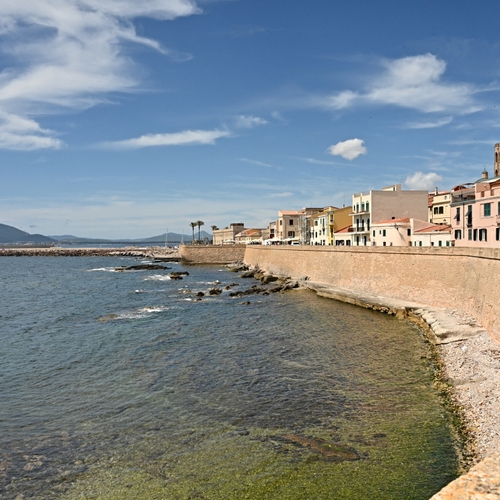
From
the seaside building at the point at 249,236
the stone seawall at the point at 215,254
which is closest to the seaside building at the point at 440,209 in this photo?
the stone seawall at the point at 215,254

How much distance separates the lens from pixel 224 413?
15.2 m

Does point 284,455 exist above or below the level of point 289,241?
below

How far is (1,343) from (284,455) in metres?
21.3

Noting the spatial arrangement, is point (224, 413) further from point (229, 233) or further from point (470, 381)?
point (229, 233)

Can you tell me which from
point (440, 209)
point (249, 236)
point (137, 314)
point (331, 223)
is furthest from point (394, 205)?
point (249, 236)

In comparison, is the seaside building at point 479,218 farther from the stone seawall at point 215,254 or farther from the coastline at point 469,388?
the stone seawall at point 215,254

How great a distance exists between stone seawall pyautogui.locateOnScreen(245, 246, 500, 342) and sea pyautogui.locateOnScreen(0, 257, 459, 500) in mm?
3570

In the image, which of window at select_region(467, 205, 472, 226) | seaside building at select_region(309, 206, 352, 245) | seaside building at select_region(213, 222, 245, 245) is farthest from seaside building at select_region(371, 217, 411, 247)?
seaside building at select_region(213, 222, 245, 245)

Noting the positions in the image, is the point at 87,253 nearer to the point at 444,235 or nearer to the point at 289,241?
the point at 289,241

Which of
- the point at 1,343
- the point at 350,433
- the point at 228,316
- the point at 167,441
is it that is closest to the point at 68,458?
the point at 167,441

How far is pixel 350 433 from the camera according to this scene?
13.5 meters

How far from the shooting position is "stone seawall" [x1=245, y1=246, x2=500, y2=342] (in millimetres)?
23531

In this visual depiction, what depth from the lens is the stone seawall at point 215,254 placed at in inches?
3836

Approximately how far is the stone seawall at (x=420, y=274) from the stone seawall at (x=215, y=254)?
4282 centimetres
